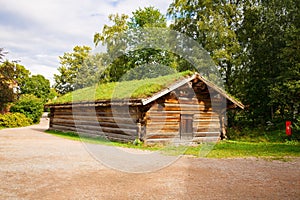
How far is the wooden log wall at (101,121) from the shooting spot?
50.1 feet

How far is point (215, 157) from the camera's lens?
37.4 ft

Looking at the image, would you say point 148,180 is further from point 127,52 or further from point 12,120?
point 127,52

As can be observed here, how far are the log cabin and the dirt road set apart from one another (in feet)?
16.2

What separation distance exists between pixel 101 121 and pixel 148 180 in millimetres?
10974

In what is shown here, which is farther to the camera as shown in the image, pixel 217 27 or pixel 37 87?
pixel 37 87

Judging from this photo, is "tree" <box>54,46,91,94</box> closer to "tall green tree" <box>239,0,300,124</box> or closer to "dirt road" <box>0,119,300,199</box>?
"tall green tree" <box>239,0,300,124</box>

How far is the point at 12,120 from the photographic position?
29.8 m

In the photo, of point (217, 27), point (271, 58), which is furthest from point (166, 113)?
point (217, 27)

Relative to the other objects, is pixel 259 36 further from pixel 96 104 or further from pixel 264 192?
pixel 264 192

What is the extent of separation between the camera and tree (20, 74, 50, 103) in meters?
69.1

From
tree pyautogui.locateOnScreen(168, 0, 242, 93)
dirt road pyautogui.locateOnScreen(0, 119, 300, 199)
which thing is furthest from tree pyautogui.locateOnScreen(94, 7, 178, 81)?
dirt road pyautogui.locateOnScreen(0, 119, 300, 199)

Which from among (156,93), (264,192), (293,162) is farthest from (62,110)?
(264,192)

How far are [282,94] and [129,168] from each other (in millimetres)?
16908

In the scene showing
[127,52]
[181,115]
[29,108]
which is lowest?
[181,115]
